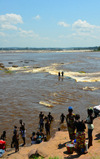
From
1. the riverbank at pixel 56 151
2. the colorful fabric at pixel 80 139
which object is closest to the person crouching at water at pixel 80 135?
the colorful fabric at pixel 80 139

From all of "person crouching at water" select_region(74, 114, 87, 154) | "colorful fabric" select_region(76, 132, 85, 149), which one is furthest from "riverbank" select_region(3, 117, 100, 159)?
"colorful fabric" select_region(76, 132, 85, 149)

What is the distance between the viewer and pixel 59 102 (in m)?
21.3

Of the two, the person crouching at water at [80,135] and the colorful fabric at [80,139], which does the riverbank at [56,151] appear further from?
the colorful fabric at [80,139]

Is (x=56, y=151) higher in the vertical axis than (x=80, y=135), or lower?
lower

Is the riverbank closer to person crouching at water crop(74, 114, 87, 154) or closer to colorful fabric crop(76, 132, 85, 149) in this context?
person crouching at water crop(74, 114, 87, 154)

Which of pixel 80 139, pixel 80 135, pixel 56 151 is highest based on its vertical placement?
pixel 80 135

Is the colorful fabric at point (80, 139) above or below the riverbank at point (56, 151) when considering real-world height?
above

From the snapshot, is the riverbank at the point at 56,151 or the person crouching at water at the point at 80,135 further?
the riverbank at the point at 56,151

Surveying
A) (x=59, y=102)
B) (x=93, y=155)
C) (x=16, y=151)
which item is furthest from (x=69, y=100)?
(x=93, y=155)

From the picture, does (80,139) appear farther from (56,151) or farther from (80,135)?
(56,151)

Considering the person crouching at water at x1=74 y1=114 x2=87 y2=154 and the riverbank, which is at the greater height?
the person crouching at water at x1=74 y1=114 x2=87 y2=154

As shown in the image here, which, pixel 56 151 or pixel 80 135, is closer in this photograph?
pixel 80 135

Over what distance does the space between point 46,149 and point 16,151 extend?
79.2 inches

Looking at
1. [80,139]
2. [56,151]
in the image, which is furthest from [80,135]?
[56,151]
